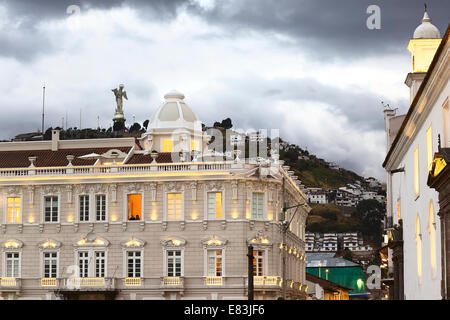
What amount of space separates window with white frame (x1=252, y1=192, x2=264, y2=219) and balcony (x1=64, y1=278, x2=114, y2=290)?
42.5 feet

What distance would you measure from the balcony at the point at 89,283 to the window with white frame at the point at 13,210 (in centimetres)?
749

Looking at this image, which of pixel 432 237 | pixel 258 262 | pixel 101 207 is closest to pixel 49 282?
pixel 101 207

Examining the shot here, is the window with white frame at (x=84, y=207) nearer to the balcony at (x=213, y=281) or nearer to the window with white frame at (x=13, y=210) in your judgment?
the window with white frame at (x=13, y=210)

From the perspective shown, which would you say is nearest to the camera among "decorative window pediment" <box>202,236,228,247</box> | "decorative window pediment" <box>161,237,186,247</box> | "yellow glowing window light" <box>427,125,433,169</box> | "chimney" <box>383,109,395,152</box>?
"yellow glowing window light" <box>427,125,433,169</box>

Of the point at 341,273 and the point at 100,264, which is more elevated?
the point at 100,264

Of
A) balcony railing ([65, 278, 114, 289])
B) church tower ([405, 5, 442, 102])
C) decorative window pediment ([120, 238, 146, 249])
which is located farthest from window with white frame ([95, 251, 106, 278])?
church tower ([405, 5, 442, 102])

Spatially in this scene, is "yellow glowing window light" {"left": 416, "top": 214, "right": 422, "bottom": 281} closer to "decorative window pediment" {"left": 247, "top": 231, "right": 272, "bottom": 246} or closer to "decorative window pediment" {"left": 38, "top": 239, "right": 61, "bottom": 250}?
"decorative window pediment" {"left": 247, "top": 231, "right": 272, "bottom": 246}

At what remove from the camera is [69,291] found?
76812 millimetres

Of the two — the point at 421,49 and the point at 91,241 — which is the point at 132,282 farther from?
the point at 421,49

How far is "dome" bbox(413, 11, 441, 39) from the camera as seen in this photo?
49822 mm

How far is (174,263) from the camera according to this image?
7706 cm

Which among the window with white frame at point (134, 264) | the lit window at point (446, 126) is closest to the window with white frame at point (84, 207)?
the window with white frame at point (134, 264)

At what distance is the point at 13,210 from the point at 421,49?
4342 cm
